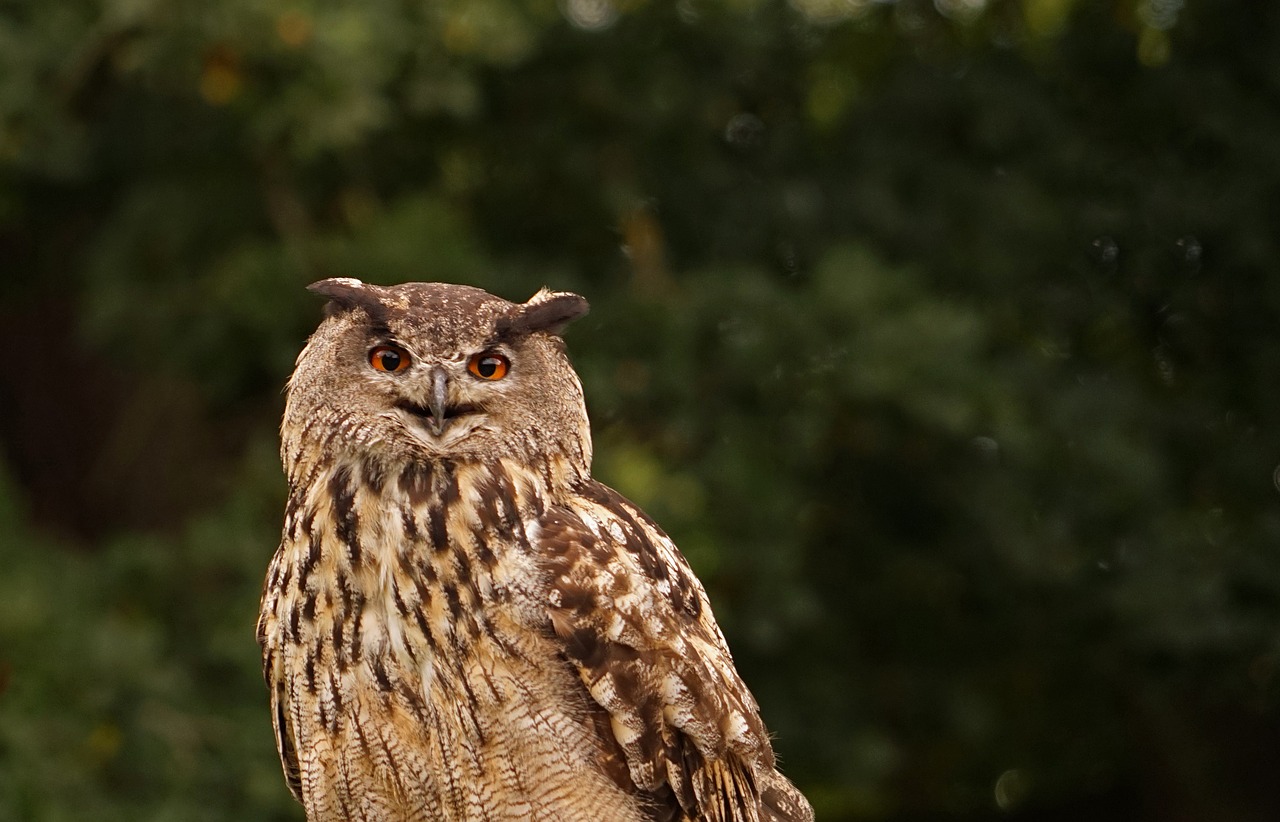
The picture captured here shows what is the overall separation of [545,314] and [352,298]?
12.1 inches

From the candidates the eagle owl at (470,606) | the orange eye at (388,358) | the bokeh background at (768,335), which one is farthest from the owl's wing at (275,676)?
the bokeh background at (768,335)

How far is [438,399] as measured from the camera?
2.54 metres

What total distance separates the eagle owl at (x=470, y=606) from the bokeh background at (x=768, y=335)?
2.01 metres

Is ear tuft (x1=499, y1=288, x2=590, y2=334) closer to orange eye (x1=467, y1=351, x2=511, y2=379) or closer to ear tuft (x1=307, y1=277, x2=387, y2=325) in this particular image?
orange eye (x1=467, y1=351, x2=511, y2=379)

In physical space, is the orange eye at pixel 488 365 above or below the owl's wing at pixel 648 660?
above

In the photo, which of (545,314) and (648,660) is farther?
(545,314)

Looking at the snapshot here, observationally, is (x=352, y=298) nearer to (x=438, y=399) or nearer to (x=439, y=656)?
→ (x=438, y=399)

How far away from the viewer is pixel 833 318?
17.5 feet

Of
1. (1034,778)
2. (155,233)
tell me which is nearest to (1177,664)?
(1034,778)

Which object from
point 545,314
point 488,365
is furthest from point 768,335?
point 488,365

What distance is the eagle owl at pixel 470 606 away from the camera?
252 centimetres

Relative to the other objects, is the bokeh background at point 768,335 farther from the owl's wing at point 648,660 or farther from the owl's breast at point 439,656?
the owl's breast at point 439,656

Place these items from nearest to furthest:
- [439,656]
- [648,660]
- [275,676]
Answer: [439,656], [648,660], [275,676]

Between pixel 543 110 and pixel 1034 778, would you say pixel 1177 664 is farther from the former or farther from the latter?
pixel 543 110
